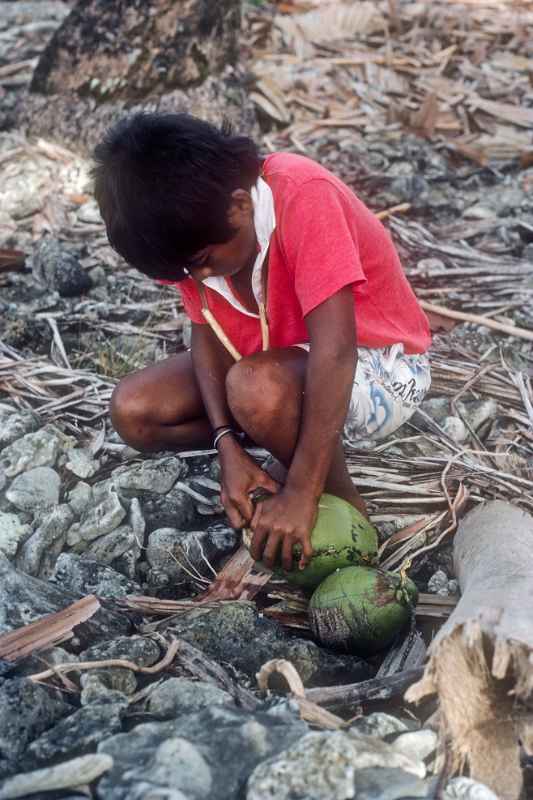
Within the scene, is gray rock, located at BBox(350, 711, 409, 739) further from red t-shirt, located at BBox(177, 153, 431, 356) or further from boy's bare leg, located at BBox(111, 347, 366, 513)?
red t-shirt, located at BBox(177, 153, 431, 356)

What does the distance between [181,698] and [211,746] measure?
30 cm

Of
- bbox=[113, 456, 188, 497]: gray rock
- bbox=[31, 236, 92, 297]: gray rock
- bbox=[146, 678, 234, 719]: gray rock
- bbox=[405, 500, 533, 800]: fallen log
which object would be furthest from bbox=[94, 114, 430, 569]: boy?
bbox=[31, 236, 92, 297]: gray rock

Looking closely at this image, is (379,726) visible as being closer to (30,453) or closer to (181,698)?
(181,698)

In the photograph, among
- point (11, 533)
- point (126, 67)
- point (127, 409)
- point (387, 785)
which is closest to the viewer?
point (387, 785)

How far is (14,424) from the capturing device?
3.31 m

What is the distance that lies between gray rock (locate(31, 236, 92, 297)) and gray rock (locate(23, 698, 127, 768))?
106 inches

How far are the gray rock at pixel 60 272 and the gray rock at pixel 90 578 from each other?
1893mm

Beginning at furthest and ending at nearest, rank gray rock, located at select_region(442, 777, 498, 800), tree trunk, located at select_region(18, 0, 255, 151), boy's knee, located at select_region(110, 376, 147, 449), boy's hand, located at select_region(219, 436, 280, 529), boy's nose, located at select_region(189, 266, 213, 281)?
tree trunk, located at select_region(18, 0, 255, 151), boy's knee, located at select_region(110, 376, 147, 449), boy's hand, located at select_region(219, 436, 280, 529), boy's nose, located at select_region(189, 266, 213, 281), gray rock, located at select_region(442, 777, 498, 800)

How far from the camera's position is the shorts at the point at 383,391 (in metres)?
2.93

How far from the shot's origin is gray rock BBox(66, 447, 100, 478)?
10.5 ft

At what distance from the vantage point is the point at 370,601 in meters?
2.29

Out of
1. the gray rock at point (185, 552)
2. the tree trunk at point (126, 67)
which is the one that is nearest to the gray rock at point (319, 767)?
the gray rock at point (185, 552)

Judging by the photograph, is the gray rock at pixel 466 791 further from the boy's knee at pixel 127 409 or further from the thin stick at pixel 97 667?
the boy's knee at pixel 127 409

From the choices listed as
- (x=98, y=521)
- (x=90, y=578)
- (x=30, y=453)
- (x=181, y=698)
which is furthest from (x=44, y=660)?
(x=30, y=453)
